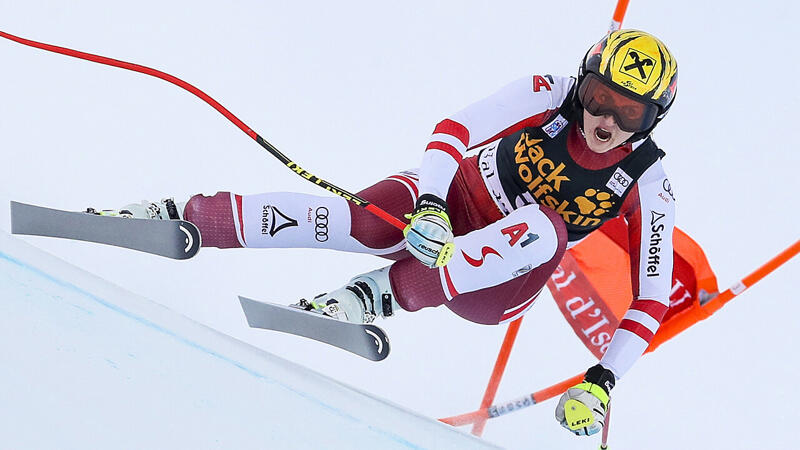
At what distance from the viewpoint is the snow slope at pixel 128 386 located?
55.5 inches

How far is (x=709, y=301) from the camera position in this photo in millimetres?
3104

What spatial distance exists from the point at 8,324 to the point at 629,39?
1.80 metres

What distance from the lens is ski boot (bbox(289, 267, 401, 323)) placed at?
248 centimetres

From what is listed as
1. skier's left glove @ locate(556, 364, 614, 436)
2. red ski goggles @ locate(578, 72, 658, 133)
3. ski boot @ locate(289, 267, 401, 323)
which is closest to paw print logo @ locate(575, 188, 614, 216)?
red ski goggles @ locate(578, 72, 658, 133)

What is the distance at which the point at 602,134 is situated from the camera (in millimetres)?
2500

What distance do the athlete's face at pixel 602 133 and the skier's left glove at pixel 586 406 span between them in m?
0.69

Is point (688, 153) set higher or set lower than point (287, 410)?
higher

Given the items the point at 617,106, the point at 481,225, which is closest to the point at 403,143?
the point at 481,225

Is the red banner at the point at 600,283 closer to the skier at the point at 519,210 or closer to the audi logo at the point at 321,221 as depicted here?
the skier at the point at 519,210

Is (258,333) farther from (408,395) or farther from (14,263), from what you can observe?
(14,263)

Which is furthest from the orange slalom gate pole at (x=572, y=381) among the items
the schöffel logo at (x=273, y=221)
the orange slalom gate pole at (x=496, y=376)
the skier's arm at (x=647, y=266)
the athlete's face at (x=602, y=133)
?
the schöffel logo at (x=273, y=221)

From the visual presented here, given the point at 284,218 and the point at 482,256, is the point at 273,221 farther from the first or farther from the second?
the point at 482,256

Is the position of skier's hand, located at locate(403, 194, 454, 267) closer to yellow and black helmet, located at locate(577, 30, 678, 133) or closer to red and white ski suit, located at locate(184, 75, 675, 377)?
red and white ski suit, located at locate(184, 75, 675, 377)

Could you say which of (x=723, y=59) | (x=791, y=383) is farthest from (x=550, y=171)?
(x=723, y=59)
